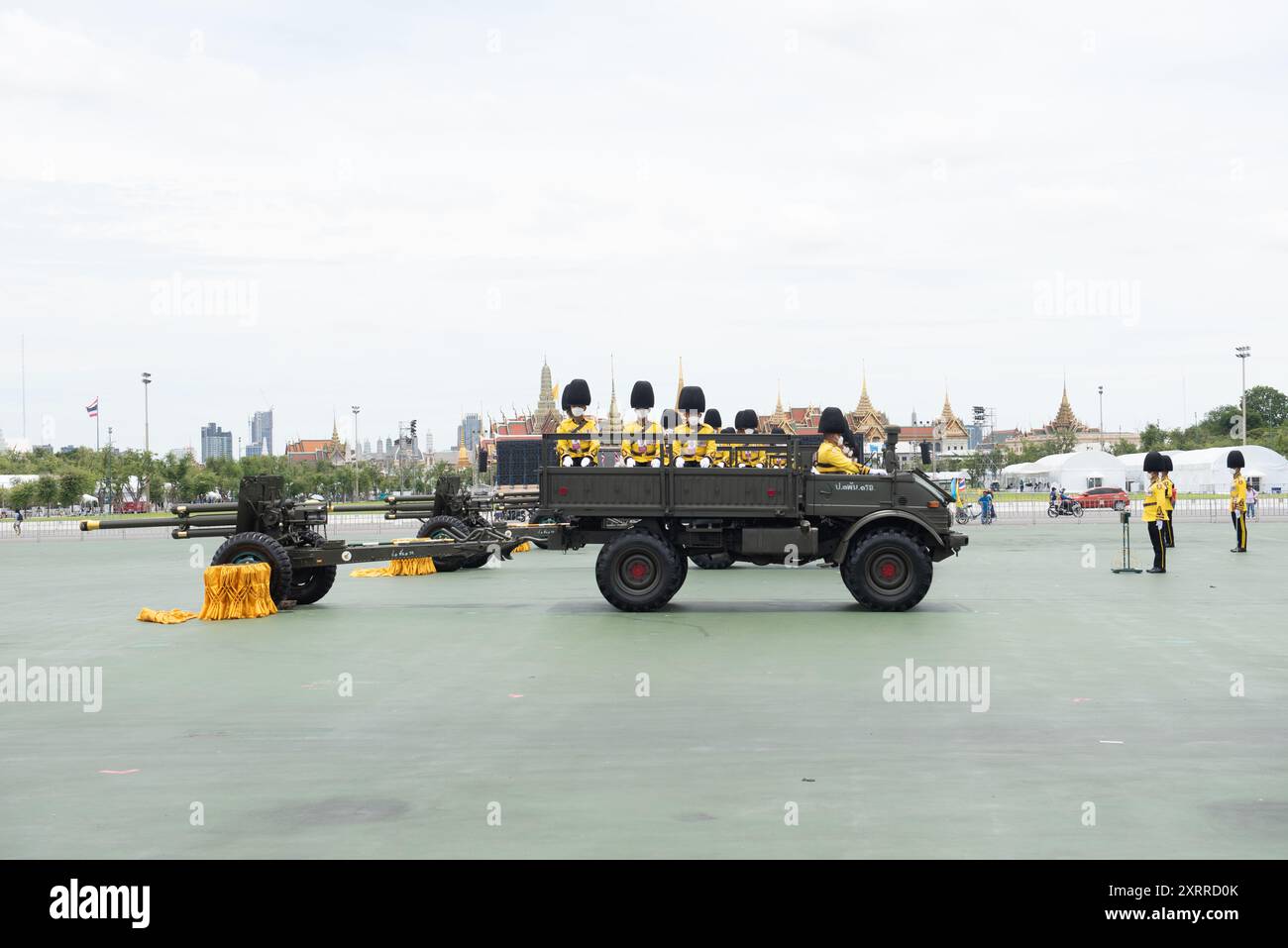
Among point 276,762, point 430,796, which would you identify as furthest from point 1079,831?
point 276,762

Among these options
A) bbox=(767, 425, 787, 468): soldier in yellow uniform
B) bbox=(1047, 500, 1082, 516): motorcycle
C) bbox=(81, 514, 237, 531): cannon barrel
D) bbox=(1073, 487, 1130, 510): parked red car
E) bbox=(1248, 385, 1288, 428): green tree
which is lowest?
bbox=(1073, 487, 1130, 510): parked red car

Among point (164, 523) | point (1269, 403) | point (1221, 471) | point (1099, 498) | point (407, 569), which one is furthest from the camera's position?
point (1269, 403)

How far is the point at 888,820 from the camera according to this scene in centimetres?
604

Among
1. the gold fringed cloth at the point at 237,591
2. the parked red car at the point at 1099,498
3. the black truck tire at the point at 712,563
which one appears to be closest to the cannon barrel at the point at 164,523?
the gold fringed cloth at the point at 237,591

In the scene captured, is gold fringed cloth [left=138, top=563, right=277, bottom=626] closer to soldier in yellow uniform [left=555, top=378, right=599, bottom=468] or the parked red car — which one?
soldier in yellow uniform [left=555, top=378, right=599, bottom=468]

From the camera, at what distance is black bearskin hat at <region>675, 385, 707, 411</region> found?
1933 centimetres

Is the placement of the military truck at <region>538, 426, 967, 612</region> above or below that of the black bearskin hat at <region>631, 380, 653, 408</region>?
below

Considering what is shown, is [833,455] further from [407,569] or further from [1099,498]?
[1099,498]

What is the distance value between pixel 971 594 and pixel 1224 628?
4398 millimetres

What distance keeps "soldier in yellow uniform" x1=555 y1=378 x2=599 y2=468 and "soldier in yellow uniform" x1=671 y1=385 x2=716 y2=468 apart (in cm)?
107

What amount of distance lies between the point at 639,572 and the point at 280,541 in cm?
508

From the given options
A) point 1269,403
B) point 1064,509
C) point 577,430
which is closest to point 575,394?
point 577,430

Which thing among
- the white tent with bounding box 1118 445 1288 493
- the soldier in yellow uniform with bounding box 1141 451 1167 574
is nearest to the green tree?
the white tent with bounding box 1118 445 1288 493

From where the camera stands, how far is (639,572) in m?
15.6
